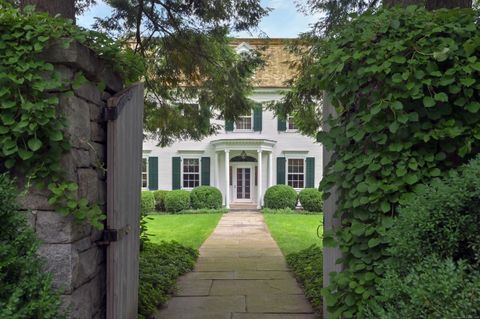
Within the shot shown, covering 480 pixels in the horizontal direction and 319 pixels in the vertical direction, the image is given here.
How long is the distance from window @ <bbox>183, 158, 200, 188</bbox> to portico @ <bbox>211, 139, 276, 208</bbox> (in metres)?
0.90

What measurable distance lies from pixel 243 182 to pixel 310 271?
15094mm

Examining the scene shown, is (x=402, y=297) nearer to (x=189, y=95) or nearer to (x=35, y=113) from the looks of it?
(x=35, y=113)

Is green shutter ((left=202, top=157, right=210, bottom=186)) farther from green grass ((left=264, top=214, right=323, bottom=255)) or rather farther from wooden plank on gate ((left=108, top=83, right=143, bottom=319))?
wooden plank on gate ((left=108, top=83, right=143, bottom=319))

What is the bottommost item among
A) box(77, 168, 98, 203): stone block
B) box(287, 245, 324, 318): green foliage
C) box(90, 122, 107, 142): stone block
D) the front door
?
box(287, 245, 324, 318): green foliage

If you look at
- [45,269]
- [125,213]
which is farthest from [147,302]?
[45,269]

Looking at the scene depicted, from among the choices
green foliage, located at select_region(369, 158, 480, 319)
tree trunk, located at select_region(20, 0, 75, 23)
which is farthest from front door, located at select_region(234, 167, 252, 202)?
green foliage, located at select_region(369, 158, 480, 319)

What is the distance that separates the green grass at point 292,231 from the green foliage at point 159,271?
7.29 feet

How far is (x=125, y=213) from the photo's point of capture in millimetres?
3383

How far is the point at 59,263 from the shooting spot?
249 cm

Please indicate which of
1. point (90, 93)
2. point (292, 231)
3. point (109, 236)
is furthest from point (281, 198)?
point (90, 93)

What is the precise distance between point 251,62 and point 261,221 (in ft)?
27.1

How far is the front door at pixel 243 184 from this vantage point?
826 inches

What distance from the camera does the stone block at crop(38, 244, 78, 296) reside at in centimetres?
249

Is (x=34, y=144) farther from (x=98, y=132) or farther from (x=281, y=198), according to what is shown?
(x=281, y=198)
